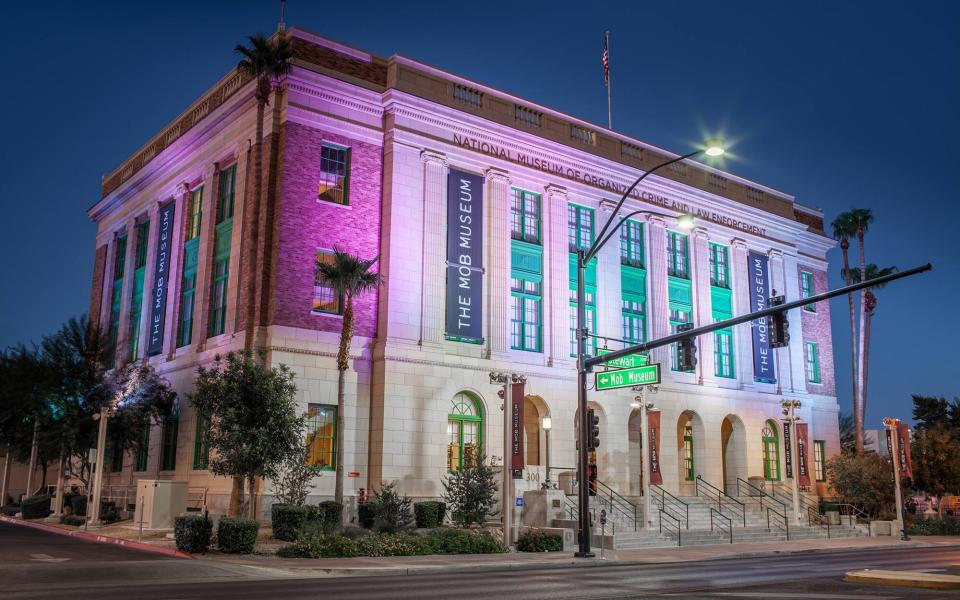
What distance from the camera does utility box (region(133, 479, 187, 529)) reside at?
32.6 metres

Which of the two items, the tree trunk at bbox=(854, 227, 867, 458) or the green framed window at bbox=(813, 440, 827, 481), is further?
the tree trunk at bbox=(854, 227, 867, 458)

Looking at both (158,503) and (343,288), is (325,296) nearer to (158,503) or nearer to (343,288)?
(343,288)

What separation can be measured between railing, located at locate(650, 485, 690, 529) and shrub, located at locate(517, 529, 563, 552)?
1149 centimetres

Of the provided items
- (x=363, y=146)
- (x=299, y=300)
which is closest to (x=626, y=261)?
(x=363, y=146)

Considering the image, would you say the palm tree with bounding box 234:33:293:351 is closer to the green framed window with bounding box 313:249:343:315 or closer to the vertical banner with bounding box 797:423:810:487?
the green framed window with bounding box 313:249:343:315

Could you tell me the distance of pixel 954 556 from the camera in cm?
3081

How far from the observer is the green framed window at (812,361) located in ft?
186

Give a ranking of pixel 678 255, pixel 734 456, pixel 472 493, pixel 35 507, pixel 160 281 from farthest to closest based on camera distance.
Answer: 1. pixel 734 456
2. pixel 678 255
3. pixel 160 281
4. pixel 35 507
5. pixel 472 493

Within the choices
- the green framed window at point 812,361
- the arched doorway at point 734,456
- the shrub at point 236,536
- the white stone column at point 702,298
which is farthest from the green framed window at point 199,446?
the green framed window at point 812,361

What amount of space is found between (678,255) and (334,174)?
71.7 ft

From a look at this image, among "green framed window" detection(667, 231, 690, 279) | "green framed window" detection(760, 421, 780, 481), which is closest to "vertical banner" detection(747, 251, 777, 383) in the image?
"green framed window" detection(760, 421, 780, 481)

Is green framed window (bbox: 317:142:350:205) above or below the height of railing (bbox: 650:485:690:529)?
above

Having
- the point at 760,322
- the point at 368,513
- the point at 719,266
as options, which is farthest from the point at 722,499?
the point at 368,513

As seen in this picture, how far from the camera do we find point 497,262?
40.8 m
